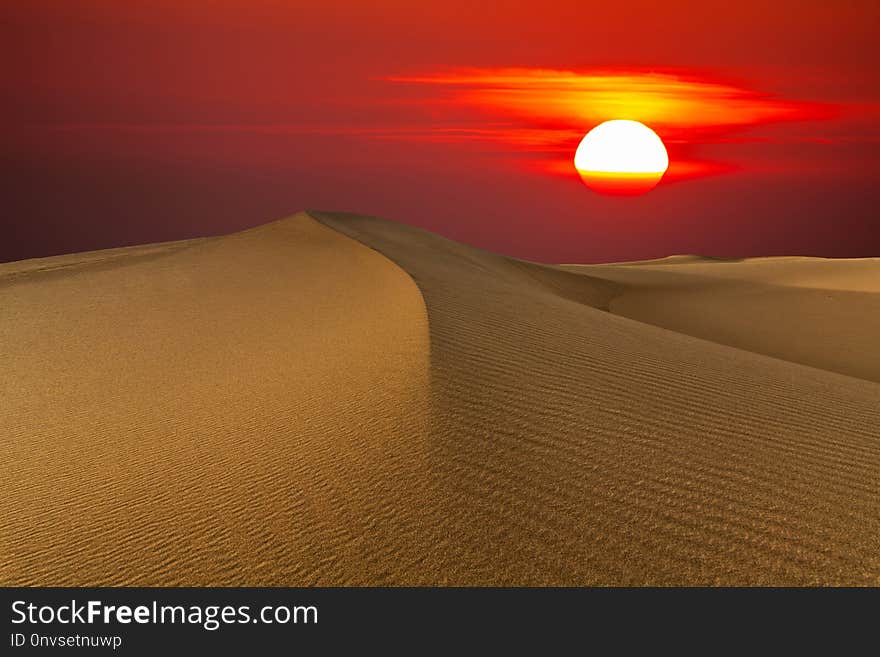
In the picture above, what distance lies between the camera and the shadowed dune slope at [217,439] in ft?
13.0

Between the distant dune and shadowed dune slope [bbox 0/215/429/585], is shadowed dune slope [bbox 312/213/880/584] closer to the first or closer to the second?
the distant dune

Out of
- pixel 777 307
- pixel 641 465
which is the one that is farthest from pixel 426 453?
pixel 777 307

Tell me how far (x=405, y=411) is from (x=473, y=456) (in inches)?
38.5

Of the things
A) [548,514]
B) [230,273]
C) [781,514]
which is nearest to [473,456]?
[548,514]

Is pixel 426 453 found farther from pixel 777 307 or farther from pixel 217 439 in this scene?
pixel 777 307

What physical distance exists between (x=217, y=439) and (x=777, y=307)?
16373mm

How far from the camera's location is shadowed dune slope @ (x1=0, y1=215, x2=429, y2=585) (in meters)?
3.96

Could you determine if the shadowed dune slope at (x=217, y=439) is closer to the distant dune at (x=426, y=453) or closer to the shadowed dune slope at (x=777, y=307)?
the distant dune at (x=426, y=453)

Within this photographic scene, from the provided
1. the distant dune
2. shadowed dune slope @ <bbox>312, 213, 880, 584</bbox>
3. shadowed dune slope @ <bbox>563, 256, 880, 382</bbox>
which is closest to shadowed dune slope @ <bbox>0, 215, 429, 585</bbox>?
the distant dune

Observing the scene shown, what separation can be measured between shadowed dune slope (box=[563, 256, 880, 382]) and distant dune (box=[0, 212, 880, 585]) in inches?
224

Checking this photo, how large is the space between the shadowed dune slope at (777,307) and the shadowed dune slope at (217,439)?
7572 millimetres

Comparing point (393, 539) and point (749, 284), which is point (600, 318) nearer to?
point (393, 539)

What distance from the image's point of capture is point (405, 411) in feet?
18.4

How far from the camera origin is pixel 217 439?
19.7 ft
